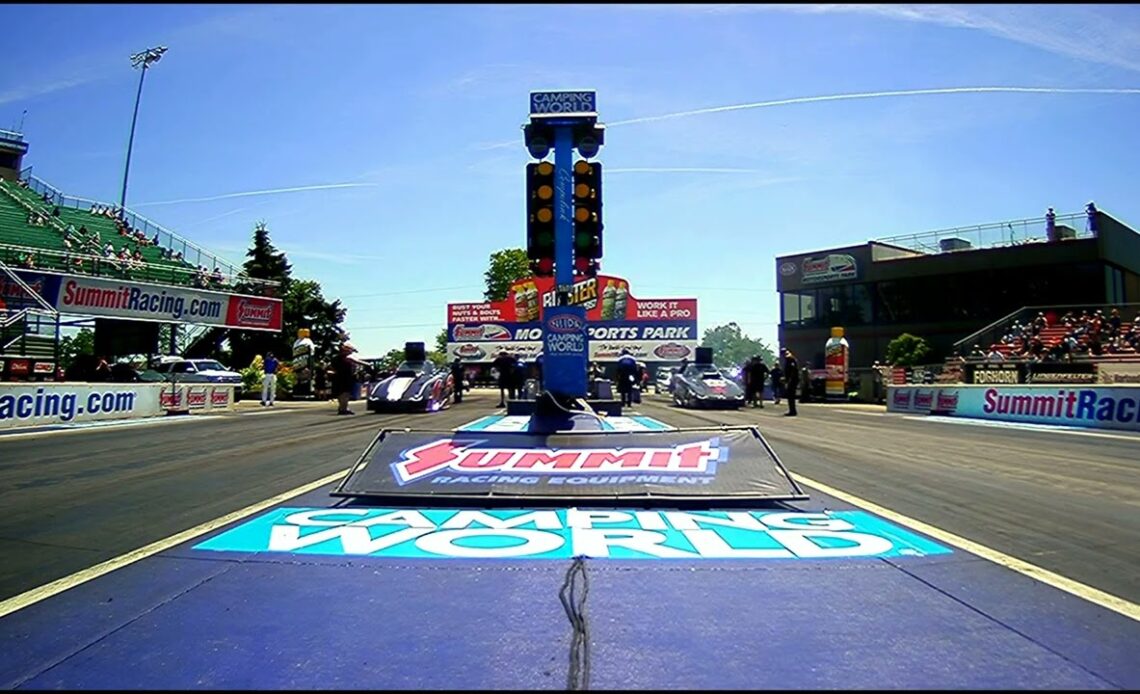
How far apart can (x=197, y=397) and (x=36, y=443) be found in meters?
10.1

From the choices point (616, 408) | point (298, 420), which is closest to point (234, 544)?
point (616, 408)

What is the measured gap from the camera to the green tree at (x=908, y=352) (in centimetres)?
3416

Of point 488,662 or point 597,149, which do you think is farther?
point 597,149

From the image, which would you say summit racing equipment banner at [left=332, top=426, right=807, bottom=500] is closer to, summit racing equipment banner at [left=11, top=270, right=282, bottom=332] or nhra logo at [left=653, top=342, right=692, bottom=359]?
summit racing equipment banner at [left=11, top=270, right=282, bottom=332]

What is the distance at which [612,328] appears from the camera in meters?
55.4

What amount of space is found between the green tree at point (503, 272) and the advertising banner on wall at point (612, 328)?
18411 mm

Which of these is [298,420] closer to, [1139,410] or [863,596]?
[863,596]

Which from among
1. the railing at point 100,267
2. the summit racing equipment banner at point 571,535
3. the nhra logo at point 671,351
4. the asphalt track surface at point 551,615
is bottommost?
the asphalt track surface at point 551,615

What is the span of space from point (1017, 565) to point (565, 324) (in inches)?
273

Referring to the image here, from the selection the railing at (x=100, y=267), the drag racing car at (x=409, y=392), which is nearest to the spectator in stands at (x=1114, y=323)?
the drag racing car at (x=409, y=392)

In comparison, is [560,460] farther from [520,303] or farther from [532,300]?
[520,303]

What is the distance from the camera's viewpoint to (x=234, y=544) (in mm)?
5160

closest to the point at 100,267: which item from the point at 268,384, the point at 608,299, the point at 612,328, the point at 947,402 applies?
the point at 268,384

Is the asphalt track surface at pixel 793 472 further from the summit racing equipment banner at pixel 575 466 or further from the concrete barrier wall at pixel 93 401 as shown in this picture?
the concrete barrier wall at pixel 93 401
